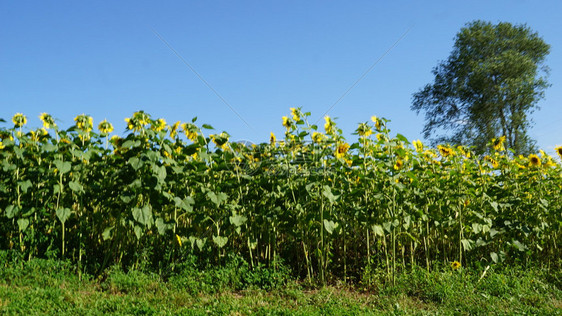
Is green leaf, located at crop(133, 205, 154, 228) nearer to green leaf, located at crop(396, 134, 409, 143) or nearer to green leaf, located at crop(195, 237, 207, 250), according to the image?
green leaf, located at crop(195, 237, 207, 250)

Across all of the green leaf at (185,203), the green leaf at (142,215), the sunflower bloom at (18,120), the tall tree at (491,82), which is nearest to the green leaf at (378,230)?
the green leaf at (185,203)

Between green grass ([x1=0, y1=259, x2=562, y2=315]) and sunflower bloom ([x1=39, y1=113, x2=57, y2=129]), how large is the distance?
142cm

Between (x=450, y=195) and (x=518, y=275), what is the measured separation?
1.28m

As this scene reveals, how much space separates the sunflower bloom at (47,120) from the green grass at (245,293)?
55.8 inches

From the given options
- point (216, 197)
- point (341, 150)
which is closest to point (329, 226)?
point (341, 150)

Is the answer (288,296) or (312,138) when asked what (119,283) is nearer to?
(288,296)

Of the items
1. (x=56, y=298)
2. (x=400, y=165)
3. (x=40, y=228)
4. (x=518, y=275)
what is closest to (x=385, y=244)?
(x=400, y=165)

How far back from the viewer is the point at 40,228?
4844 mm

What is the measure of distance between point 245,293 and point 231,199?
3.44 feet

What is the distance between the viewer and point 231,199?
4.85m

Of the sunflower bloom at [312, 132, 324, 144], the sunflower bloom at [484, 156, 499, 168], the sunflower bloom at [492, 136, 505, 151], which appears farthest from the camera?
the sunflower bloom at [492, 136, 505, 151]

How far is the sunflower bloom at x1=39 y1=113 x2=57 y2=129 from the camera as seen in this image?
485 cm

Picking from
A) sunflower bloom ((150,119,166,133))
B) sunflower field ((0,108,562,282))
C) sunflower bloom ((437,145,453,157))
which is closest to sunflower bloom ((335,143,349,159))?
sunflower field ((0,108,562,282))

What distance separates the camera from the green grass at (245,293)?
3.66 m
